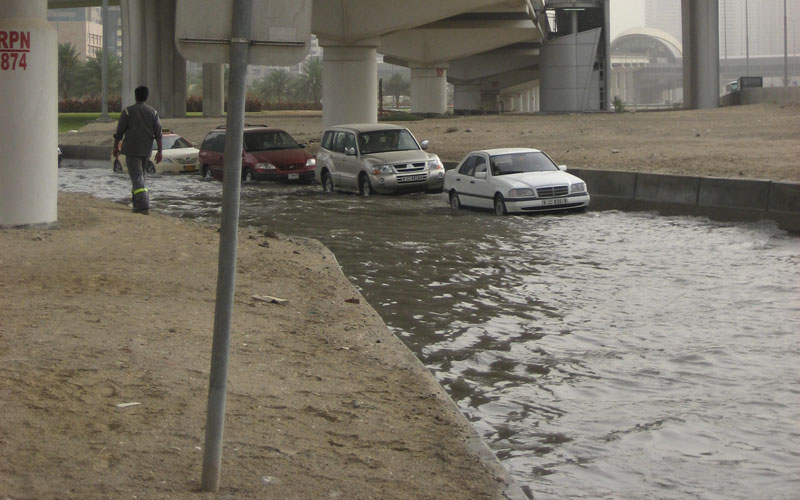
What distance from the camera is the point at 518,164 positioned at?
74.6 feet

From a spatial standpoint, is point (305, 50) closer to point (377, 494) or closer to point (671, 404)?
point (377, 494)

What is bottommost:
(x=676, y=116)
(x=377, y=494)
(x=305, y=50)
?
(x=377, y=494)

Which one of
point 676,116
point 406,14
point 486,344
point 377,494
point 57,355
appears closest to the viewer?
point 377,494

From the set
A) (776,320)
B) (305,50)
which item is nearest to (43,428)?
(305,50)

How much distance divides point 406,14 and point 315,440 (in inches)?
1422

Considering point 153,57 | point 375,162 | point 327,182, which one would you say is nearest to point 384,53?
point 153,57

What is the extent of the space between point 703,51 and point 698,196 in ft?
163

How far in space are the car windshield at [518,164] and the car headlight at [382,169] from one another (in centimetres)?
456

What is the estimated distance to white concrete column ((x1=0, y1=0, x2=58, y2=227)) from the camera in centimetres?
1453

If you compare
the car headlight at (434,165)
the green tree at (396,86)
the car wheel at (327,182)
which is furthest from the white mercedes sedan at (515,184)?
the green tree at (396,86)

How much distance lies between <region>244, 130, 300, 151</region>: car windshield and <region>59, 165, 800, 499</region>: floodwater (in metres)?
11.5

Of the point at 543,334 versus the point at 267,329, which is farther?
the point at 543,334

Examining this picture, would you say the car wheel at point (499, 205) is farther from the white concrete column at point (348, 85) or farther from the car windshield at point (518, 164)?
the white concrete column at point (348, 85)

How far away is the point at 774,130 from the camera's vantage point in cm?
3712
